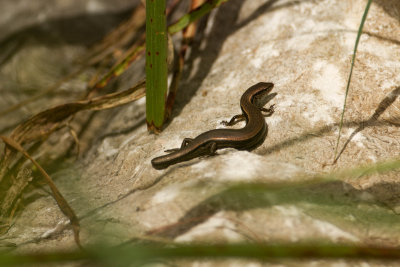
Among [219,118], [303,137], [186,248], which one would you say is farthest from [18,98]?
[186,248]

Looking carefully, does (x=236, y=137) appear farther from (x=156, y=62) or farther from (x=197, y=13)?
(x=197, y=13)

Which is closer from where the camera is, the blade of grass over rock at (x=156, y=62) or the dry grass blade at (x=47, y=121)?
the blade of grass over rock at (x=156, y=62)

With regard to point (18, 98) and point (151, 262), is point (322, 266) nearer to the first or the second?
point (151, 262)

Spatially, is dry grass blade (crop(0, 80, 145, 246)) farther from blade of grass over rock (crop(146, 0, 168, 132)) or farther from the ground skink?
the ground skink

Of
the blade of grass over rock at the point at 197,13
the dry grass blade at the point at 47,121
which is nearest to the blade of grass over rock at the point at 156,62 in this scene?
the dry grass blade at the point at 47,121

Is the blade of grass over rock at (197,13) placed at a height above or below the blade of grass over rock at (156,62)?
above

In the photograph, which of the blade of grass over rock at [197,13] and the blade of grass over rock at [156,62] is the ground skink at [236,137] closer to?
the blade of grass over rock at [156,62]
